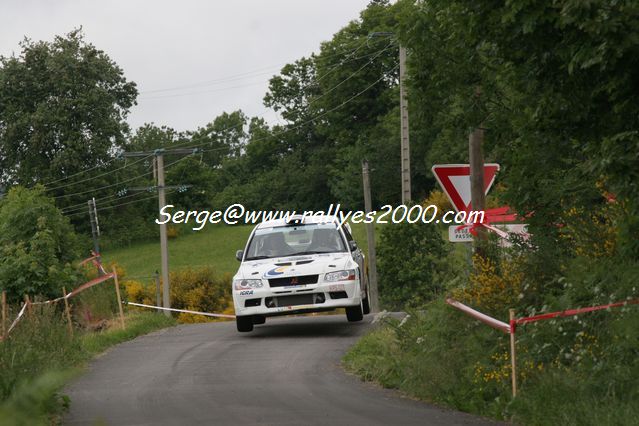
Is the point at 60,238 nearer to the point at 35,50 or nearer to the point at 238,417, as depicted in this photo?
the point at 238,417

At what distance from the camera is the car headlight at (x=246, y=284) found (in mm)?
17531

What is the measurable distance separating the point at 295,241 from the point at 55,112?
2136 inches

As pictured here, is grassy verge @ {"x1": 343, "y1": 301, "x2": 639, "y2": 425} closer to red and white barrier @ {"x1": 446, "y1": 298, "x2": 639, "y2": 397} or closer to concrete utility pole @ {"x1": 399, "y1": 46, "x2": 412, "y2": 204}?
red and white barrier @ {"x1": 446, "y1": 298, "x2": 639, "y2": 397}

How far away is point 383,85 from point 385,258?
43.5 m

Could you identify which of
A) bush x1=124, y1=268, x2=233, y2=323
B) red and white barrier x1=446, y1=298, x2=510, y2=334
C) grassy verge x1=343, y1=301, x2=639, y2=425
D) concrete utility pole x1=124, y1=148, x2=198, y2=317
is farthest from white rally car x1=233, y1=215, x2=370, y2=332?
bush x1=124, y1=268, x2=233, y2=323

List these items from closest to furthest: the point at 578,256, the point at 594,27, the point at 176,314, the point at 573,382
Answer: the point at 594,27 → the point at 573,382 → the point at 578,256 → the point at 176,314

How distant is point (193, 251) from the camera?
81875 millimetres

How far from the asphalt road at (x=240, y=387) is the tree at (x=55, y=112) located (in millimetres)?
52968

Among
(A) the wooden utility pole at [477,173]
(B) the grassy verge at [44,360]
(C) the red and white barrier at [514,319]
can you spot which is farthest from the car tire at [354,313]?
(C) the red and white barrier at [514,319]

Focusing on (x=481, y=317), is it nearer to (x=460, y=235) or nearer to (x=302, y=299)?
(x=460, y=235)

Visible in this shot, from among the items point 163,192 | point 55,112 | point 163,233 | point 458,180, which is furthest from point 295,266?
point 55,112

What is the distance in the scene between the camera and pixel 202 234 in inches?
3536

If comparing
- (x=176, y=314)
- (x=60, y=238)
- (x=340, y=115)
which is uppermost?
(x=340, y=115)

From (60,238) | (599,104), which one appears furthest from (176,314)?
(599,104)
